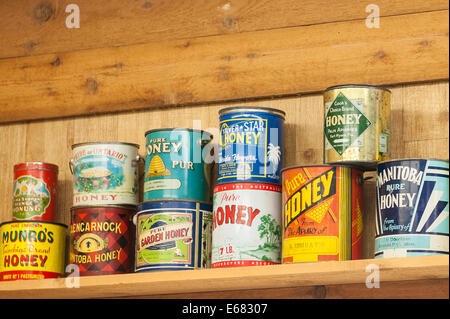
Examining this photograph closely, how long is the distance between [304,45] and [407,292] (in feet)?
2.04

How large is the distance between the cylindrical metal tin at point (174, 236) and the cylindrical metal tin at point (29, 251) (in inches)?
9.4

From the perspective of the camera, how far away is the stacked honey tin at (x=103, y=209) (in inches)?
80.8

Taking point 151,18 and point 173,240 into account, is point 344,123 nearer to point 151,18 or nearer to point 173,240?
point 173,240

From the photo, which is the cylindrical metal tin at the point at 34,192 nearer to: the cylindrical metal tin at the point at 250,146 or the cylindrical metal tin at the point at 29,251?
the cylindrical metal tin at the point at 29,251

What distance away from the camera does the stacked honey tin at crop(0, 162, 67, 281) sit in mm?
2094

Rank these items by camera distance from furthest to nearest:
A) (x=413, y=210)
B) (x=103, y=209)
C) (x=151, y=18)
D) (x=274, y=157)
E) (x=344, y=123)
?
(x=151, y=18) → (x=103, y=209) → (x=274, y=157) → (x=344, y=123) → (x=413, y=210)

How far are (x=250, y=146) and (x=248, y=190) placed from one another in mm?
94

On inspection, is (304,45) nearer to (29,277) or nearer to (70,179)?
(70,179)

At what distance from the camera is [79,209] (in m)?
2.08

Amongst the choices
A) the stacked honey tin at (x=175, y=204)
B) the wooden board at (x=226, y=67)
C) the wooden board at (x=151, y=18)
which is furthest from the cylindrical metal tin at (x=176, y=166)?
the wooden board at (x=151, y=18)

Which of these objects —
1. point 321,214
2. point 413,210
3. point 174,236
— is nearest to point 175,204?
point 174,236

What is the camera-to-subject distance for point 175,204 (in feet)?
6.48
